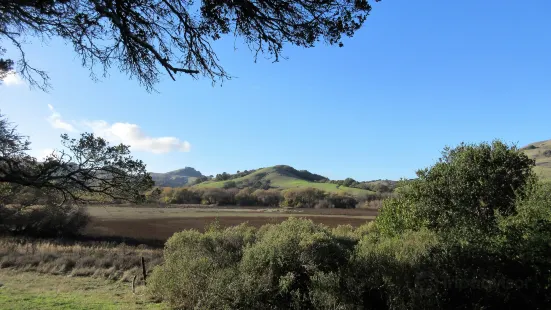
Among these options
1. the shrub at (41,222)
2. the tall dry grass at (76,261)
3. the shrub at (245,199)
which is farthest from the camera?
the shrub at (245,199)

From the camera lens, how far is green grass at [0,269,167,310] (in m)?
10.5

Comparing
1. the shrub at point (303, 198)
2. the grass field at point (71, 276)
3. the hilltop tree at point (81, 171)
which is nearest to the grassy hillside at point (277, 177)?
the shrub at point (303, 198)

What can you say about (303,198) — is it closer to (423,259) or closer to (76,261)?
(76,261)

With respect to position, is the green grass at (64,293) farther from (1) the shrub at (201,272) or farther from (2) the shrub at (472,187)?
(2) the shrub at (472,187)

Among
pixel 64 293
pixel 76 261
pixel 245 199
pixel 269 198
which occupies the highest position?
pixel 269 198

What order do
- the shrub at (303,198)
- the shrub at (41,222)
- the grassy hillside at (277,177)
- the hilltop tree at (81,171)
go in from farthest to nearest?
the grassy hillside at (277,177)
the shrub at (303,198)
the shrub at (41,222)
the hilltop tree at (81,171)

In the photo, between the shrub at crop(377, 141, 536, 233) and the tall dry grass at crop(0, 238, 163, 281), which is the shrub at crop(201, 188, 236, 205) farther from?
the shrub at crop(377, 141, 536, 233)

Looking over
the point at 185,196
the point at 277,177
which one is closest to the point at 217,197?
the point at 185,196

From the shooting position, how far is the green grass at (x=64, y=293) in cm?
1050

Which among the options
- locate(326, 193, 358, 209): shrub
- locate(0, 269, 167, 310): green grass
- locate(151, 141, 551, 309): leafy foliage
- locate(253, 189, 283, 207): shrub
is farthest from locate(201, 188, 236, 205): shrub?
locate(151, 141, 551, 309): leafy foliage

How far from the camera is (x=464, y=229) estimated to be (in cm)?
988

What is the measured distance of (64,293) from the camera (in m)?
13.4

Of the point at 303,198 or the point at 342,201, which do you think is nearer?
the point at 342,201

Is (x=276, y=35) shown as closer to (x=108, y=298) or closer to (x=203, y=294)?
(x=203, y=294)
